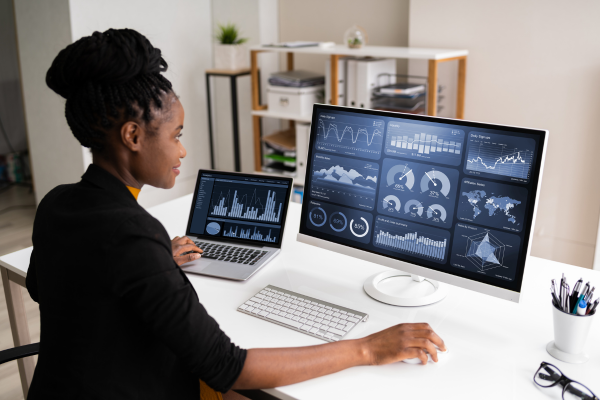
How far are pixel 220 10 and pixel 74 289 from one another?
3.37m

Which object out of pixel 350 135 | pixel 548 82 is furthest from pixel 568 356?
pixel 548 82

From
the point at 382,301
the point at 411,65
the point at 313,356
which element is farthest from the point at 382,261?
the point at 411,65

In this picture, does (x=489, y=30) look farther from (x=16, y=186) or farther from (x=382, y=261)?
(x=16, y=186)

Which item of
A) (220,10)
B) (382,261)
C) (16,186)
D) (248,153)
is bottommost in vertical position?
(16,186)

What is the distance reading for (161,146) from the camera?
1.02 m

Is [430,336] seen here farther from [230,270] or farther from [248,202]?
[248,202]

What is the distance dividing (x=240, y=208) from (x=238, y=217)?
28 mm

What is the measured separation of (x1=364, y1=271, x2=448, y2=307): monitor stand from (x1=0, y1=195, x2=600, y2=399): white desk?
2cm

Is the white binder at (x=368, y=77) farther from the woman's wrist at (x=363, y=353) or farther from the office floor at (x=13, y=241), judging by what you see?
the woman's wrist at (x=363, y=353)

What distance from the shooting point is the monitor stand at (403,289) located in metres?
1.31

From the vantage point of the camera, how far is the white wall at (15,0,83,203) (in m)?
3.31

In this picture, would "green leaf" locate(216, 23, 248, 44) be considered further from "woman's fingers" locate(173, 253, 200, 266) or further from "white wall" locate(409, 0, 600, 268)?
"woman's fingers" locate(173, 253, 200, 266)

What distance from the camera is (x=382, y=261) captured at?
4.42ft

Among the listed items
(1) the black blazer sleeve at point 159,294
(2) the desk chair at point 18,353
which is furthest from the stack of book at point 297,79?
(1) the black blazer sleeve at point 159,294
